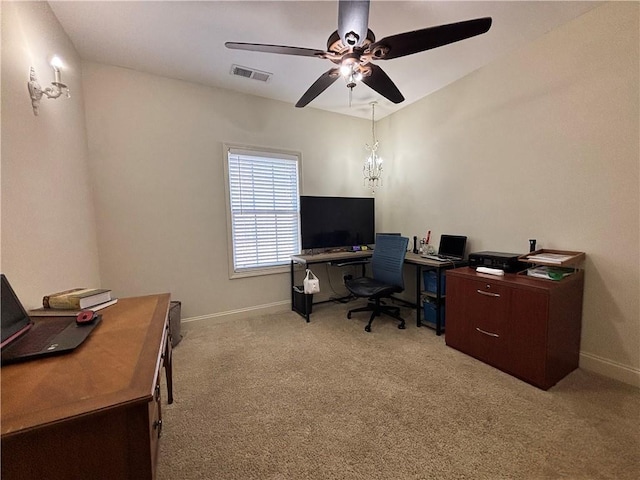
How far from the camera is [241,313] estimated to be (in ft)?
11.0

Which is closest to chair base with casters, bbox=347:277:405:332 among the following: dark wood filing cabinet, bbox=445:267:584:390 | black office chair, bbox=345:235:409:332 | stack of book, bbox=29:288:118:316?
black office chair, bbox=345:235:409:332

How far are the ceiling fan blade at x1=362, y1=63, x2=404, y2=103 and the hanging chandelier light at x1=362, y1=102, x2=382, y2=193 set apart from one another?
68.0 inches

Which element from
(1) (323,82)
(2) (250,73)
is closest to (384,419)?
(1) (323,82)

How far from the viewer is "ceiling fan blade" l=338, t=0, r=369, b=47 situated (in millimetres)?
1289

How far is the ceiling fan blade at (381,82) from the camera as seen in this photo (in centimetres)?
193

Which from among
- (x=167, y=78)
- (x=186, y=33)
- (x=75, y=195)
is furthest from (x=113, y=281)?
(x=186, y=33)

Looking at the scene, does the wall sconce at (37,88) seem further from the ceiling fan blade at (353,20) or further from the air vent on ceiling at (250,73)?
the ceiling fan blade at (353,20)

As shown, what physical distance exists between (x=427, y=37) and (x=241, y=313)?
3.22 m

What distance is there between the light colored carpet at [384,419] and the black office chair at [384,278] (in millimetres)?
613

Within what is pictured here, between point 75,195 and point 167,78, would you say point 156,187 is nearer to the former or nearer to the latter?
point 75,195

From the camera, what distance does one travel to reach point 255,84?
9.93ft

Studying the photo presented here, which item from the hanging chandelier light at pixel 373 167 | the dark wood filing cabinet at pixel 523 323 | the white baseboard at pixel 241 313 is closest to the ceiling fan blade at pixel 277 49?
the dark wood filing cabinet at pixel 523 323

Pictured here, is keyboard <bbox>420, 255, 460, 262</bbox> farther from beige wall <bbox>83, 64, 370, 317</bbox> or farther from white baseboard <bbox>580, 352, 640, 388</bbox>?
beige wall <bbox>83, 64, 370, 317</bbox>

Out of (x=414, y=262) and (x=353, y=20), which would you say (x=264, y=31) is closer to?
(x=353, y=20)
